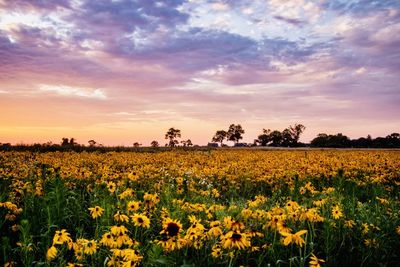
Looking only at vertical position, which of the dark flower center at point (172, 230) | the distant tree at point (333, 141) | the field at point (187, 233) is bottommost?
the field at point (187, 233)

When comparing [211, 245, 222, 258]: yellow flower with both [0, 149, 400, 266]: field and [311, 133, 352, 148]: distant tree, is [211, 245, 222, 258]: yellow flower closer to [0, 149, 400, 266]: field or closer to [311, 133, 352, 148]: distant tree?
[0, 149, 400, 266]: field

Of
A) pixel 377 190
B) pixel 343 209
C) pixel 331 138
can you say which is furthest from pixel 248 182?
pixel 331 138

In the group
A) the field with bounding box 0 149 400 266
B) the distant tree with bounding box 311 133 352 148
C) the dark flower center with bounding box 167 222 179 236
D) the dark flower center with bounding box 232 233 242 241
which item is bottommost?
the field with bounding box 0 149 400 266

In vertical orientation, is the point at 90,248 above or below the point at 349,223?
above

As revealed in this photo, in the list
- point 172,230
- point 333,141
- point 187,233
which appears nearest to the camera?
point 172,230

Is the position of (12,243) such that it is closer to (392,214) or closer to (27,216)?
(27,216)

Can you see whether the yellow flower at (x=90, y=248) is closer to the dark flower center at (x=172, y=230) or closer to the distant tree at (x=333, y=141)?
the dark flower center at (x=172, y=230)

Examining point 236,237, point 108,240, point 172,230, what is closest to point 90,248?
point 108,240

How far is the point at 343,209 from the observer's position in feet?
22.6

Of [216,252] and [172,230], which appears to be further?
[216,252]

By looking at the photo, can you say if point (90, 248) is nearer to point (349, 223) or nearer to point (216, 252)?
point (216, 252)

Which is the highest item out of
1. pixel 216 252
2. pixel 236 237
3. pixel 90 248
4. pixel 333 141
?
pixel 333 141

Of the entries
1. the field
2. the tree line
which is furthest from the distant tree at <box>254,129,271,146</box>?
the field

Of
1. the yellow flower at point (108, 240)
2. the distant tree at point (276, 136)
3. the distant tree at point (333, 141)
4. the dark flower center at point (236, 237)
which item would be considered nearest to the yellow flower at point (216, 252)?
the dark flower center at point (236, 237)
